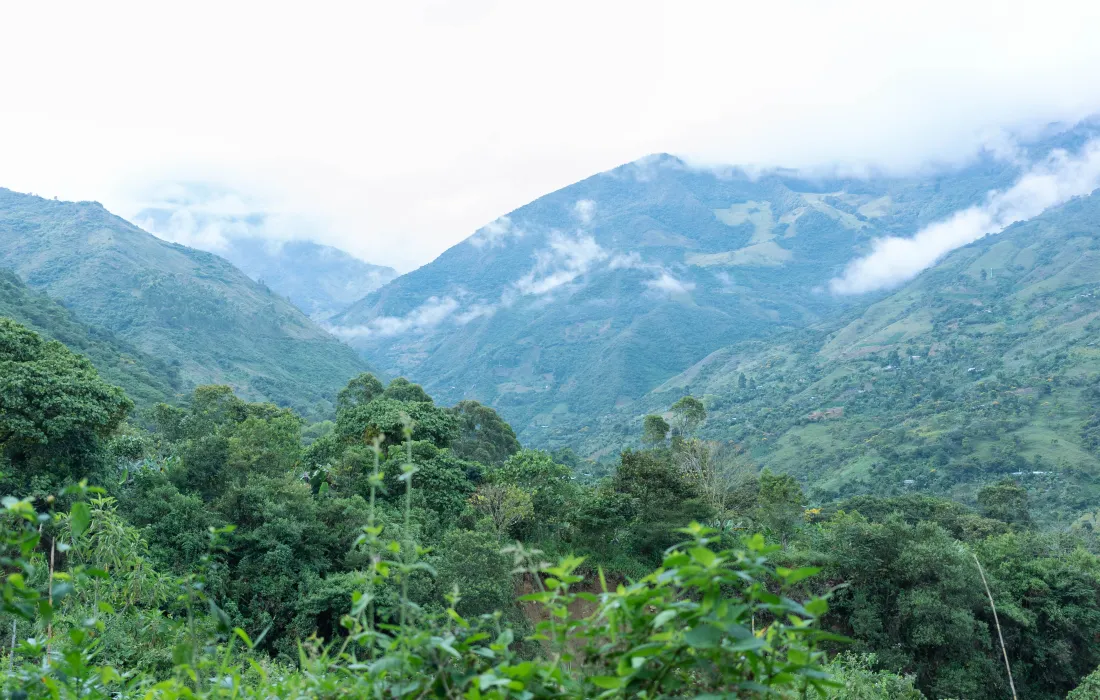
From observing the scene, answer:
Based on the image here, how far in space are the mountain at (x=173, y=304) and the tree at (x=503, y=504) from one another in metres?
63.3

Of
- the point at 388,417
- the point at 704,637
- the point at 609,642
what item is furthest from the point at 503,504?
the point at 704,637

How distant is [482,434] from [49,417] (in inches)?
886

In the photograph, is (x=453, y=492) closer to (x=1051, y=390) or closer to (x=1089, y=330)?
(x=1051, y=390)

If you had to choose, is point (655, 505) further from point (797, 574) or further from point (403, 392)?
point (797, 574)

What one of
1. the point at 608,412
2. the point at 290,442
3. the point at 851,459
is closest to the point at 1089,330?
the point at 851,459

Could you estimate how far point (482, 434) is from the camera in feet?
117

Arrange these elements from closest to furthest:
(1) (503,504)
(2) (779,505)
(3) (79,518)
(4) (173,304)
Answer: (3) (79,518) → (1) (503,504) → (2) (779,505) → (4) (173,304)

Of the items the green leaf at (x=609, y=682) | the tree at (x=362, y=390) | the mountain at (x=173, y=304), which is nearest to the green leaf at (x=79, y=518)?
the green leaf at (x=609, y=682)

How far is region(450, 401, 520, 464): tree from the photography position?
34.1 m

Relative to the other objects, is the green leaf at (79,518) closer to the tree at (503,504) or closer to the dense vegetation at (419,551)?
the dense vegetation at (419,551)

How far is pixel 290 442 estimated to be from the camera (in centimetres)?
2542

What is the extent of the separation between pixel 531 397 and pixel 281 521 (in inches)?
6222

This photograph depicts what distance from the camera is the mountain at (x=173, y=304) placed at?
88750 millimetres

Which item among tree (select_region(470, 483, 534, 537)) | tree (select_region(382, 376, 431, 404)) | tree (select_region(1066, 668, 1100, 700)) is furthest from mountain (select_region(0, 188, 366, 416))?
tree (select_region(1066, 668, 1100, 700))
